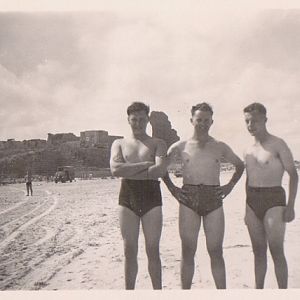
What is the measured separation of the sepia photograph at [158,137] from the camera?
2.71m

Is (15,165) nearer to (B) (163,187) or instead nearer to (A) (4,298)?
(A) (4,298)

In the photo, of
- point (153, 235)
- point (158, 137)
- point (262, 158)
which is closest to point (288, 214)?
point (262, 158)

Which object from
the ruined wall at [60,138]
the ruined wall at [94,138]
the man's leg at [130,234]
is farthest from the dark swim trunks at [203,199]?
the ruined wall at [60,138]

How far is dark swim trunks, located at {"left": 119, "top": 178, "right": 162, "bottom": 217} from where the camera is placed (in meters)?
2.68

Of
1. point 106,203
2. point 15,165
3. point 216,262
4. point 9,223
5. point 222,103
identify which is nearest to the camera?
point 216,262

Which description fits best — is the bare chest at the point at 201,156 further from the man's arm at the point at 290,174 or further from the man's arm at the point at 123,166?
the man's arm at the point at 290,174

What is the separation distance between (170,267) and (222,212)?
0.61 meters

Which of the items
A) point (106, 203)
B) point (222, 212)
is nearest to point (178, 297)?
point (222, 212)

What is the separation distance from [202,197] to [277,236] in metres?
0.52

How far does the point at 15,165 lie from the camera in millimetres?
3812

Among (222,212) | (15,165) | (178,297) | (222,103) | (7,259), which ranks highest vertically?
(222,103)

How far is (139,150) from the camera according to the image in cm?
278

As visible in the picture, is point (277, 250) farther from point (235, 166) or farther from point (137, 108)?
point (137, 108)

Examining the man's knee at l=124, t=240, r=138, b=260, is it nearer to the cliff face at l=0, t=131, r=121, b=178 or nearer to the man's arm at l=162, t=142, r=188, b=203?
the man's arm at l=162, t=142, r=188, b=203
